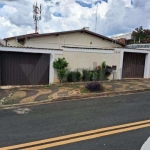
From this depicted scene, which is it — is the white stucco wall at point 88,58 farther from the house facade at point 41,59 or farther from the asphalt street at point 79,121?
the asphalt street at point 79,121

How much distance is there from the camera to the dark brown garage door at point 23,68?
443 inches

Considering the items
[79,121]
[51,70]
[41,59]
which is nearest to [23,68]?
[41,59]

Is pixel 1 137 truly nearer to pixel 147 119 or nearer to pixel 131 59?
pixel 147 119

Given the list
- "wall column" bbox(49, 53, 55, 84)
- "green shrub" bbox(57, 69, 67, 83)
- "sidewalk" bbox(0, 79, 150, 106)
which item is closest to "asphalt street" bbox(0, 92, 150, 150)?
"sidewalk" bbox(0, 79, 150, 106)

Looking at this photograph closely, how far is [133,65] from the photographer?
15562 mm

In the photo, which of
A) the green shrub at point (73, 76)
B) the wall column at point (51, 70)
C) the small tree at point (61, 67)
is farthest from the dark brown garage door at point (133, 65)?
the wall column at point (51, 70)

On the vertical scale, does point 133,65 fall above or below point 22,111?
above

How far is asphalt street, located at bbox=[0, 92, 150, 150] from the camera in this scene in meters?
4.34

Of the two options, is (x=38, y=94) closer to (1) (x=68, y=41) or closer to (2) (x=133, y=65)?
(1) (x=68, y=41)

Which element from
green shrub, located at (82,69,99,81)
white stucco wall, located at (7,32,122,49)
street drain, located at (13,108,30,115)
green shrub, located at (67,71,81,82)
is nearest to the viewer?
street drain, located at (13,108,30,115)

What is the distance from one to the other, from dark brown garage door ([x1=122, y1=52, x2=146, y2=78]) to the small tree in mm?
5450

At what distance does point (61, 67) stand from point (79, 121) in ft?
21.7

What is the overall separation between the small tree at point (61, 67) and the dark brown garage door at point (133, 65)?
5450 millimetres

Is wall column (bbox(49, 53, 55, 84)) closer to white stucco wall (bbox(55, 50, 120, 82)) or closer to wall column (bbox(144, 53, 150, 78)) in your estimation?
white stucco wall (bbox(55, 50, 120, 82))
